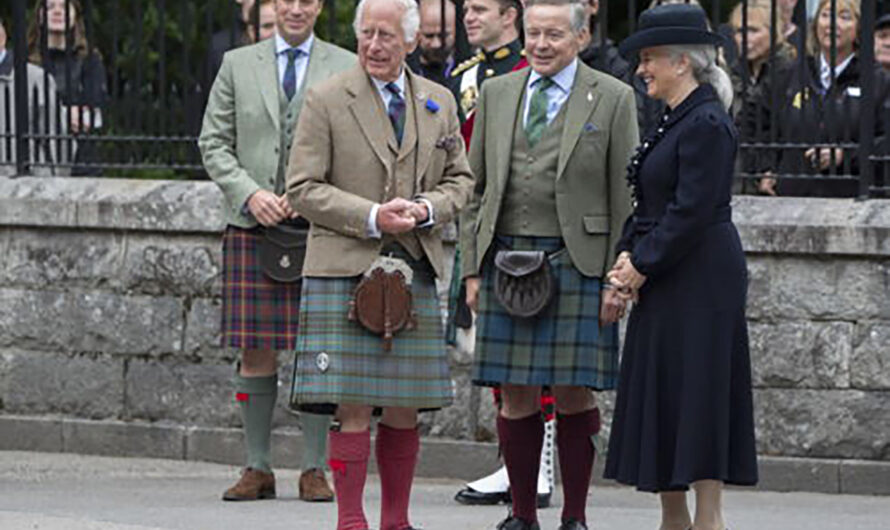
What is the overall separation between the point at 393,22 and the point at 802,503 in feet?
9.75

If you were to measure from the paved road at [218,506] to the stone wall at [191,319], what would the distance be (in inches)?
9.7

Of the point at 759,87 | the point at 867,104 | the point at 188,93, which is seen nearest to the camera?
the point at 867,104

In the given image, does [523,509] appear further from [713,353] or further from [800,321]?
[800,321]

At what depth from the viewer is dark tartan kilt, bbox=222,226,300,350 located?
9.10m

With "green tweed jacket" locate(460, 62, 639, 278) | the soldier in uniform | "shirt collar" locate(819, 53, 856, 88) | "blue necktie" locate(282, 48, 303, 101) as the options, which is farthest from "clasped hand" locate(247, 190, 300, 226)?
"shirt collar" locate(819, 53, 856, 88)

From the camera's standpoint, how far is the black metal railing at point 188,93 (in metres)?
9.82

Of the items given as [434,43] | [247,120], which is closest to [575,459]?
[247,120]

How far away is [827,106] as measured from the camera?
9852 millimetres

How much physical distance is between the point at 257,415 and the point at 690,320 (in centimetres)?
246

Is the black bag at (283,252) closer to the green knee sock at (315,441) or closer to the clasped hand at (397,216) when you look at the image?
the green knee sock at (315,441)

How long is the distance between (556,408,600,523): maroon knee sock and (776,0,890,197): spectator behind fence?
2241 millimetres

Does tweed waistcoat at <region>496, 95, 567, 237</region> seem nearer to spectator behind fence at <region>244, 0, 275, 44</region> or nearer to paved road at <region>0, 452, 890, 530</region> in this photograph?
paved road at <region>0, 452, 890, 530</region>

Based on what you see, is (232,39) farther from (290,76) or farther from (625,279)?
(625,279)

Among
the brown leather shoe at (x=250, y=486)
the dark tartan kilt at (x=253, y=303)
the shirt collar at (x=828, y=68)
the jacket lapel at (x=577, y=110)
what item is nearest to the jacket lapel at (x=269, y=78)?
the dark tartan kilt at (x=253, y=303)
